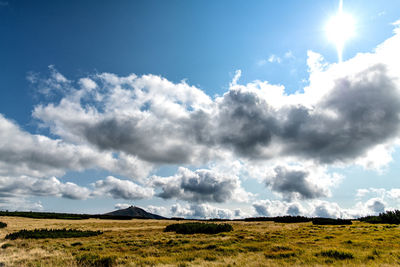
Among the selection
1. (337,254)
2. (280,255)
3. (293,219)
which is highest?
(337,254)

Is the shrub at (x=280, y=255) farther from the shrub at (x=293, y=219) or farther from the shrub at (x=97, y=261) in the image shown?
the shrub at (x=293, y=219)

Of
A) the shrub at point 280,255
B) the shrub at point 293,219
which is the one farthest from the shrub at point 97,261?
the shrub at point 293,219

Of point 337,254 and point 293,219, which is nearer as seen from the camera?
point 337,254

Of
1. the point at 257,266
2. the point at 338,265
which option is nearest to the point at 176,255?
the point at 257,266

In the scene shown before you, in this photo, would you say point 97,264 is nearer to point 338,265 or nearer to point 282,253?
point 282,253

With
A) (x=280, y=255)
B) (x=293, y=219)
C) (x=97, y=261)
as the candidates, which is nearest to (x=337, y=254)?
(x=280, y=255)

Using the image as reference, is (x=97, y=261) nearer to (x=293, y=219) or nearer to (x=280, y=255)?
(x=280, y=255)

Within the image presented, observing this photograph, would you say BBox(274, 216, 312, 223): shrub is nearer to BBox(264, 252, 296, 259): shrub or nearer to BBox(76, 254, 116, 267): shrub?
BBox(264, 252, 296, 259): shrub

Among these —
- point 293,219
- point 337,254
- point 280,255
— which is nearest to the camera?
point 337,254

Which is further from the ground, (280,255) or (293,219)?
(280,255)

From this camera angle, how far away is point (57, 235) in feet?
107

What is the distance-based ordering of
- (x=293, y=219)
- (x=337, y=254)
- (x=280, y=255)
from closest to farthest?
(x=337, y=254) → (x=280, y=255) → (x=293, y=219)

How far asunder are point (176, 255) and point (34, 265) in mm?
9506

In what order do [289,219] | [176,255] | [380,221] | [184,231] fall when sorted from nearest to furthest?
1. [176,255]
2. [184,231]
3. [380,221]
4. [289,219]
